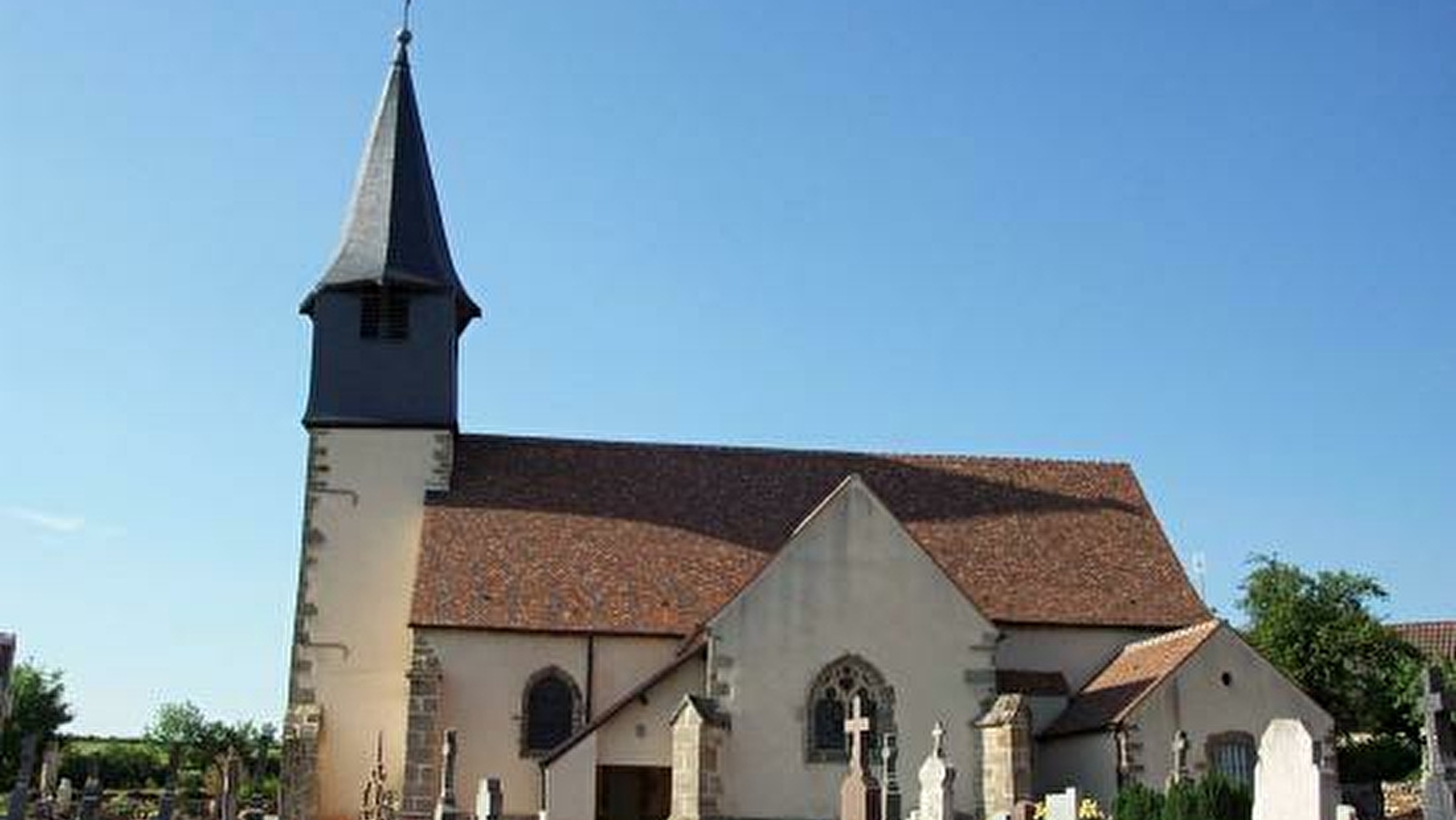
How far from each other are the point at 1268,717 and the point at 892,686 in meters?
6.01

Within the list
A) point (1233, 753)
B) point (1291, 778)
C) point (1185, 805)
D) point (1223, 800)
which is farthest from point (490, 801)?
point (1291, 778)

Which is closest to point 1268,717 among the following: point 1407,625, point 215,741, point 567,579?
point 567,579

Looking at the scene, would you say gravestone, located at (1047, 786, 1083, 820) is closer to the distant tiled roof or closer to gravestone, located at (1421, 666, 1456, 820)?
gravestone, located at (1421, 666, 1456, 820)

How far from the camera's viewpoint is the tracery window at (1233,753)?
25203 millimetres

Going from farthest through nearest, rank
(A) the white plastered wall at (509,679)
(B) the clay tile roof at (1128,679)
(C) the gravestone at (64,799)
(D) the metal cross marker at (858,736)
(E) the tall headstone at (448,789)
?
(C) the gravestone at (64,799)
(A) the white plastered wall at (509,679)
(B) the clay tile roof at (1128,679)
(E) the tall headstone at (448,789)
(D) the metal cross marker at (858,736)

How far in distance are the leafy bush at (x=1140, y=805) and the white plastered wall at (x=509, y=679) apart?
9.80 m

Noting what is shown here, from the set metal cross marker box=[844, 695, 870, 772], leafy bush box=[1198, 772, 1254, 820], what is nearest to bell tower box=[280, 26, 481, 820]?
metal cross marker box=[844, 695, 870, 772]

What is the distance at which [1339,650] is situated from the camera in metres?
35.3

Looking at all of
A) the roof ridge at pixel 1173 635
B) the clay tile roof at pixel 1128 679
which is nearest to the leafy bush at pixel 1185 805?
the clay tile roof at pixel 1128 679

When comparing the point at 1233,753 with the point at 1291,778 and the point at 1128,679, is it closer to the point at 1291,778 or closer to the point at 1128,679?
the point at 1128,679

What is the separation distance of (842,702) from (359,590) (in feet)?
31.4

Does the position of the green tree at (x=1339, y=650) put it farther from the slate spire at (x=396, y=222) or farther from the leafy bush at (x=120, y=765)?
the leafy bush at (x=120, y=765)

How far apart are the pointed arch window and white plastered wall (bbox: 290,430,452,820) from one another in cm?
245

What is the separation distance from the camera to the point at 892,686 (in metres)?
26.2
